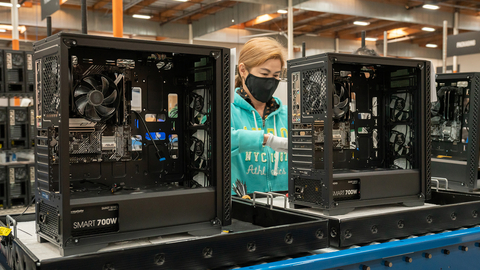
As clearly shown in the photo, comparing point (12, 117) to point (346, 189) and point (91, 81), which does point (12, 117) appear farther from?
point (346, 189)

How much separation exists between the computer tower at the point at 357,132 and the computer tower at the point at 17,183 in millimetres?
4814

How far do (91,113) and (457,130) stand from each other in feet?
10.3

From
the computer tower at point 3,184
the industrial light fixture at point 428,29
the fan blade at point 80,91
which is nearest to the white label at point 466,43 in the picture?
the industrial light fixture at point 428,29

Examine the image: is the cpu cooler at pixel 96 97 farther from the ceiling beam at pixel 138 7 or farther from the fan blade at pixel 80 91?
the ceiling beam at pixel 138 7

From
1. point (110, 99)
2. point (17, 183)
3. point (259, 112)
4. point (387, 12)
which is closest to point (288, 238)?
point (110, 99)

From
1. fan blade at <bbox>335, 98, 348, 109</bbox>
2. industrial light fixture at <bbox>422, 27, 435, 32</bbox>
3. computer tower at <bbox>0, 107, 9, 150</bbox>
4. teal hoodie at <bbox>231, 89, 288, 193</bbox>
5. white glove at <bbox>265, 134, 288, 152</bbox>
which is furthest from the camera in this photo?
industrial light fixture at <bbox>422, 27, 435, 32</bbox>

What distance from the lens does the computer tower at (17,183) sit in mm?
5562

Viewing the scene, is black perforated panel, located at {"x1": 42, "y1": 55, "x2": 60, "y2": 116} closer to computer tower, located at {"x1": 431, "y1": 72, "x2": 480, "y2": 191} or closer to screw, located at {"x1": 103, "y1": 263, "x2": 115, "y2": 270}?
screw, located at {"x1": 103, "y1": 263, "x2": 115, "y2": 270}

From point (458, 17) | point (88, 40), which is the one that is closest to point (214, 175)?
point (88, 40)

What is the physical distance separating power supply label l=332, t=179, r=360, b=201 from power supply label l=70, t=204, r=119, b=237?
85 cm

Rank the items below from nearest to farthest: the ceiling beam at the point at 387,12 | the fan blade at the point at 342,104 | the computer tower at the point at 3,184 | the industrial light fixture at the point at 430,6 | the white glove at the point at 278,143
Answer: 1. the fan blade at the point at 342,104
2. the white glove at the point at 278,143
3. the computer tower at the point at 3,184
4. the ceiling beam at the point at 387,12
5. the industrial light fixture at the point at 430,6

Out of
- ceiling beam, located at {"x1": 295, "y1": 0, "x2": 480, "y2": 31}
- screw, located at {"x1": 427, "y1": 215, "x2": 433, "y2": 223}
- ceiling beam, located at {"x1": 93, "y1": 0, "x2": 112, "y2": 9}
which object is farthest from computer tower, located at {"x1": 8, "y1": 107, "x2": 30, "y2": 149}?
screw, located at {"x1": 427, "y1": 215, "x2": 433, "y2": 223}

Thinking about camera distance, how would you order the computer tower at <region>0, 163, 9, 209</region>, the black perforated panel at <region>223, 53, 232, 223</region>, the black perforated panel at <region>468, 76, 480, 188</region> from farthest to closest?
the computer tower at <region>0, 163, 9, 209</region> → the black perforated panel at <region>468, 76, 480, 188</region> → the black perforated panel at <region>223, 53, 232, 223</region>

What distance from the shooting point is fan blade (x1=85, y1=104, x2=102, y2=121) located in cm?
139
